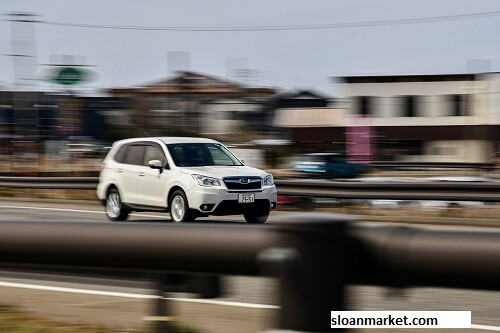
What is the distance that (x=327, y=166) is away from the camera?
42250mm

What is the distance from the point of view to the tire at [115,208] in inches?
659

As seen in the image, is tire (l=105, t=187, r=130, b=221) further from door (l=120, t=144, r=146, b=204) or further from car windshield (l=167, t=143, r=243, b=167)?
car windshield (l=167, t=143, r=243, b=167)

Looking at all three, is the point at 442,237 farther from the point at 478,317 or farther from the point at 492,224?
the point at 492,224

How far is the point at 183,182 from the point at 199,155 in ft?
2.94

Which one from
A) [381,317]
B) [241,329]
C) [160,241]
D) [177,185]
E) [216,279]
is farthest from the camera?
[177,185]

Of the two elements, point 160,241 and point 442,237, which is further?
point 160,241

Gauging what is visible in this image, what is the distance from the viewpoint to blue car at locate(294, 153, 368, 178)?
129 ft

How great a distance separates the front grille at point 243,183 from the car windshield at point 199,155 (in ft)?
2.33

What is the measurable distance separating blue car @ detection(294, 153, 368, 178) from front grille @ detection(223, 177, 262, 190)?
75.8 ft

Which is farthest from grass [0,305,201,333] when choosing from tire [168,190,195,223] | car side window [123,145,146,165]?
car side window [123,145,146,165]

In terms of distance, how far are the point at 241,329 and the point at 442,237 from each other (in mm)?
2914

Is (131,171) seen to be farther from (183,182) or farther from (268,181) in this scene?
(268,181)

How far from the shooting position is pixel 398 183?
17.2m

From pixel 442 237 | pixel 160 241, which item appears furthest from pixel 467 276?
pixel 160 241
